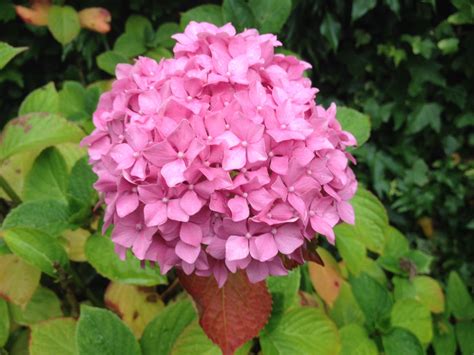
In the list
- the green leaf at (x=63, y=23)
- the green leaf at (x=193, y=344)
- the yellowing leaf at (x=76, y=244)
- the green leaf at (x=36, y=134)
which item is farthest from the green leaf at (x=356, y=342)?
the green leaf at (x=63, y=23)

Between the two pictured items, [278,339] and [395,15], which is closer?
[278,339]

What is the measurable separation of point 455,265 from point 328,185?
4.31 feet

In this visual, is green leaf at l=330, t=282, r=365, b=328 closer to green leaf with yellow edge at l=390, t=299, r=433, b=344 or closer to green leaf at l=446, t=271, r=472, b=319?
green leaf with yellow edge at l=390, t=299, r=433, b=344

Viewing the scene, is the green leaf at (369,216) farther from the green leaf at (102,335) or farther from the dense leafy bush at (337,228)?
the green leaf at (102,335)

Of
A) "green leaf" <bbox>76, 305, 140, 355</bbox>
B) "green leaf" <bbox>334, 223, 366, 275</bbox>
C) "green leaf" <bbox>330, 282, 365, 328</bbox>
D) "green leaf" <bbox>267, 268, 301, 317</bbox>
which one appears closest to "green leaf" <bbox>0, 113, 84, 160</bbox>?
"green leaf" <bbox>76, 305, 140, 355</bbox>

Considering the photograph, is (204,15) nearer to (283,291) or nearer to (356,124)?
(356,124)

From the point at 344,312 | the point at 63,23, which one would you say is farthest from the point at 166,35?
the point at 344,312

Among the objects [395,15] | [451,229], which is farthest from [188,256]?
[451,229]

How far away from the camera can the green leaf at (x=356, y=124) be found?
3.21ft

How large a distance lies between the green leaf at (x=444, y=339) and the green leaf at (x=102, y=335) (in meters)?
0.87

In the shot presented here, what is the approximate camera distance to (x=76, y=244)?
1.03 meters

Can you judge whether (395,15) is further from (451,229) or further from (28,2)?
(28,2)

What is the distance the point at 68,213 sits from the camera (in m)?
0.91

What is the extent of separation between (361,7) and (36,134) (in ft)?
3.13
